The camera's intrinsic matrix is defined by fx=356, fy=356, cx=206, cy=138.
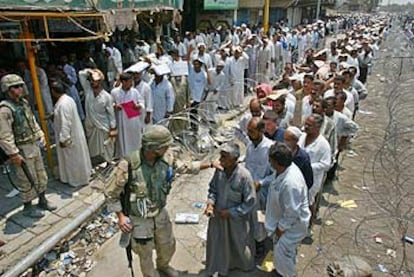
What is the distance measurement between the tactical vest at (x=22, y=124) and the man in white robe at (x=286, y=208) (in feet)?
9.84

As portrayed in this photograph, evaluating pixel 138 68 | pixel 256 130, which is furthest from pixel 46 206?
pixel 256 130

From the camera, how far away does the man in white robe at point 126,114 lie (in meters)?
5.64

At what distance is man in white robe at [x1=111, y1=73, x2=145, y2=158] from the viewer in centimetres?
564

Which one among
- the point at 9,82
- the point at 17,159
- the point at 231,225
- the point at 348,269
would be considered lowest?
the point at 348,269

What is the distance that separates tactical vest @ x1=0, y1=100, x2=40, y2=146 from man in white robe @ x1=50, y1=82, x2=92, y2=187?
0.55 meters

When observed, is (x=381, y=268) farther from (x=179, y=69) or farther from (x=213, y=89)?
(x=213, y=89)

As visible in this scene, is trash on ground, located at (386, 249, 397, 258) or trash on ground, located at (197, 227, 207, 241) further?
trash on ground, located at (197, 227, 207, 241)

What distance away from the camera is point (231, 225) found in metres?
3.56

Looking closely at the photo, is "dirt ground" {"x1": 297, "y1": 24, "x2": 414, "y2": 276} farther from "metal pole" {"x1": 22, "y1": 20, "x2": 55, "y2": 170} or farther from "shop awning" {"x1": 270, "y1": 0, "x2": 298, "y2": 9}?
"shop awning" {"x1": 270, "y1": 0, "x2": 298, "y2": 9}

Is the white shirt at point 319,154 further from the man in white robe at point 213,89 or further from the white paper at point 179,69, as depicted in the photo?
the man in white robe at point 213,89

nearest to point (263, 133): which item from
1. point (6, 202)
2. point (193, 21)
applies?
point (6, 202)

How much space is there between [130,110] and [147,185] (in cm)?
290

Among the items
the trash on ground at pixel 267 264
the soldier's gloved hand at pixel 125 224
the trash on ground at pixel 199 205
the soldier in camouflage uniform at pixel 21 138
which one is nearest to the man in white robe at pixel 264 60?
the trash on ground at pixel 199 205

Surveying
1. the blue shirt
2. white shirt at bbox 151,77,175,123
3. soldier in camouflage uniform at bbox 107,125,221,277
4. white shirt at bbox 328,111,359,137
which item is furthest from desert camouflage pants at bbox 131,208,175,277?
white shirt at bbox 151,77,175,123
